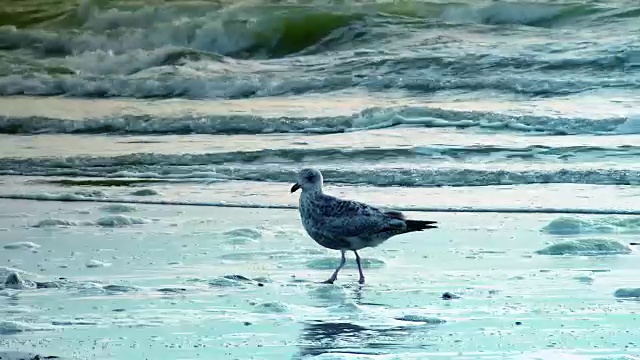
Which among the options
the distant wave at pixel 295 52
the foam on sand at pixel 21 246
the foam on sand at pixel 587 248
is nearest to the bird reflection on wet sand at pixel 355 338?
the foam on sand at pixel 587 248

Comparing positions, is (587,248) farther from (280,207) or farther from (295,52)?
(295,52)

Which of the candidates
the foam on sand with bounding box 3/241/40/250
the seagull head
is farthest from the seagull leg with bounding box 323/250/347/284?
the foam on sand with bounding box 3/241/40/250

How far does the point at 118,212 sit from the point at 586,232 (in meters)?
3.62

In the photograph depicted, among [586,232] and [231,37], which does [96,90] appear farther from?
[586,232]

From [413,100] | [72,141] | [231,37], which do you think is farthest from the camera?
[231,37]

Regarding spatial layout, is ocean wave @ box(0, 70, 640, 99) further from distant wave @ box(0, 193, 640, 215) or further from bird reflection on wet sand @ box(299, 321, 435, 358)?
bird reflection on wet sand @ box(299, 321, 435, 358)

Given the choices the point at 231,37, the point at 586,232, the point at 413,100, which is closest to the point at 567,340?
the point at 586,232

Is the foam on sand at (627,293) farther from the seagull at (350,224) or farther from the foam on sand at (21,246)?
the foam on sand at (21,246)

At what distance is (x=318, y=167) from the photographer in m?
13.9

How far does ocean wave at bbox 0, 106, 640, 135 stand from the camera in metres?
16.0

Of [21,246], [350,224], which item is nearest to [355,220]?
[350,224]

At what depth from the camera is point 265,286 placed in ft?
26.7

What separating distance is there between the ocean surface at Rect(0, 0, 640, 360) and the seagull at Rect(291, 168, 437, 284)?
0.67ft

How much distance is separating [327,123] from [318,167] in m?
3.16
